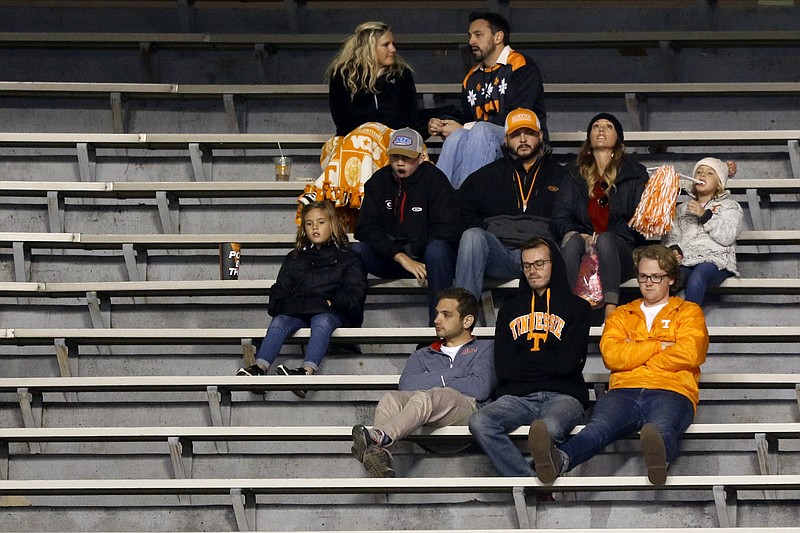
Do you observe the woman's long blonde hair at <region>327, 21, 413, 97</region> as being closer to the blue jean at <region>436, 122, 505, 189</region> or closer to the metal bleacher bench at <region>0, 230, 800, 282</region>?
the blue jean at <region>436, 122, 505, 189</region>

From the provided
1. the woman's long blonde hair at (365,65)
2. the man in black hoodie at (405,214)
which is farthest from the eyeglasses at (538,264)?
the woman's long blonde hair at (365,65)

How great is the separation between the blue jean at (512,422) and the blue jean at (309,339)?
763 millimetres

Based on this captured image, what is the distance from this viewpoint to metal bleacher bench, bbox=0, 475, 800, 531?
501 cm

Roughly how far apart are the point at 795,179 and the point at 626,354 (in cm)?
171

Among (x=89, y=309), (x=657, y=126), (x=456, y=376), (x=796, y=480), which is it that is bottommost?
(x=796, y=480)

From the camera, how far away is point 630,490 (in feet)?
16.6

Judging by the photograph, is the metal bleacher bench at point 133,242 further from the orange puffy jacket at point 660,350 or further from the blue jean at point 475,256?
the orange puffy jacket at point 660,350

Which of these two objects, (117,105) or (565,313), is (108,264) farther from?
(565,313)

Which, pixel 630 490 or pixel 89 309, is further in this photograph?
pixel 89 309

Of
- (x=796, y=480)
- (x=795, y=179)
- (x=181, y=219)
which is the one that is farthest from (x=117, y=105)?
(x=796, y=480)

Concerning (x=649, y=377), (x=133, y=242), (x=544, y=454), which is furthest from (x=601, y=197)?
(x=133, y=242)

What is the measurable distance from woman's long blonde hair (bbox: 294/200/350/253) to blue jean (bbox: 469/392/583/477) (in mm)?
1109

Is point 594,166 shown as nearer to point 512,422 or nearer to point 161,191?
point 512,422

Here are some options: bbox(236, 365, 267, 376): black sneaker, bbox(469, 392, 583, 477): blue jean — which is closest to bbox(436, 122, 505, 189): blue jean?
bbox(236, 365, 267, 376): black sneaker
